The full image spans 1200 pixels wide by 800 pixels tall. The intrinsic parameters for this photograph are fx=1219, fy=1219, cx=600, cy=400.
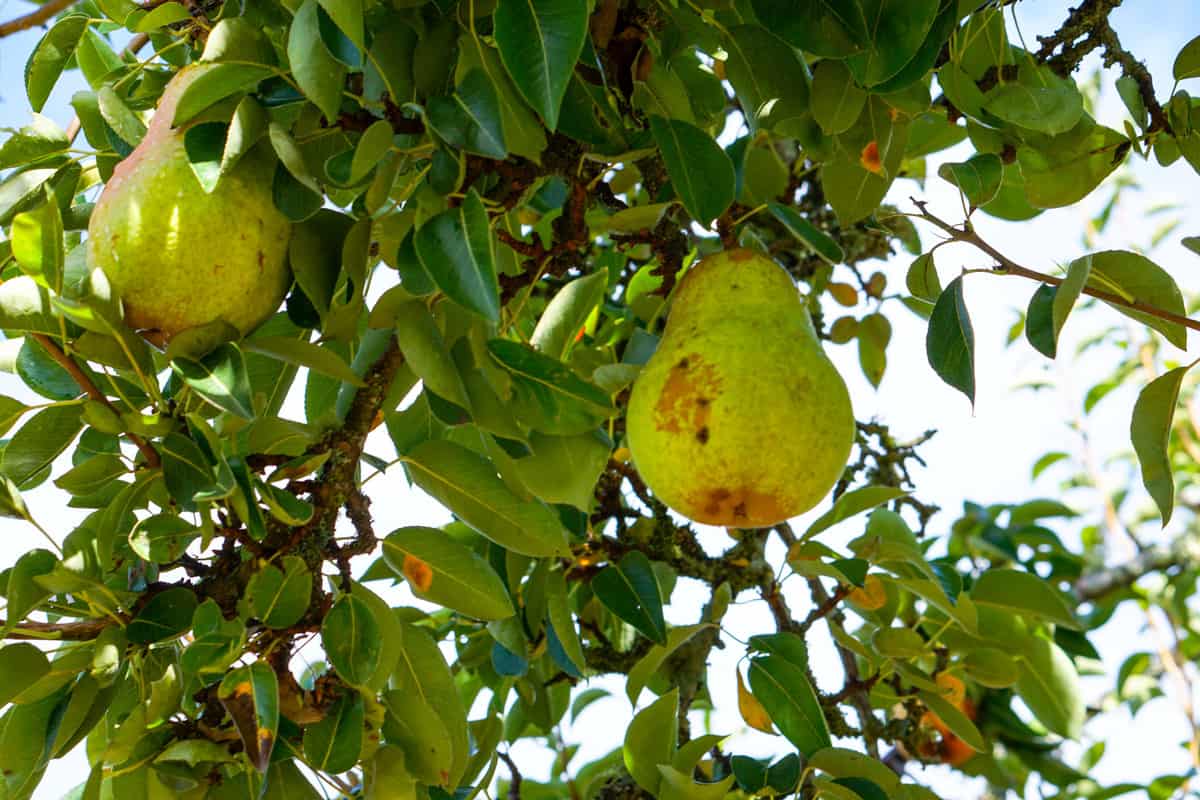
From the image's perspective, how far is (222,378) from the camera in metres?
0.93

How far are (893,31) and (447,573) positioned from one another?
0.61 meters

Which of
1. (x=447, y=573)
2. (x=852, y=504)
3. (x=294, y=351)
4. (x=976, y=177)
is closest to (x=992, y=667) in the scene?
(x=852, y=504)

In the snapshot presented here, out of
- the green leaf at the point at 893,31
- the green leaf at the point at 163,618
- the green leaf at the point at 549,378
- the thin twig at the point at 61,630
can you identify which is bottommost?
the thin twig at the point at 61,630

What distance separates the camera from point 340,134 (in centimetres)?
109

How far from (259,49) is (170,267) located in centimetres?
20

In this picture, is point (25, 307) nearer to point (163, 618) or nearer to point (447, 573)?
point (163, 618)

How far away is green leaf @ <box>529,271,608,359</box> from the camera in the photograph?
112 centimetres

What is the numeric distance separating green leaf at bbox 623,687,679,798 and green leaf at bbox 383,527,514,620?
0.90 feet

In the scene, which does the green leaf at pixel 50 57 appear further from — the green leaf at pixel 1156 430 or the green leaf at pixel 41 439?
the green leaf at pixel 1156 430

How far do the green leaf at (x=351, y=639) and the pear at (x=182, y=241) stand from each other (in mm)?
262

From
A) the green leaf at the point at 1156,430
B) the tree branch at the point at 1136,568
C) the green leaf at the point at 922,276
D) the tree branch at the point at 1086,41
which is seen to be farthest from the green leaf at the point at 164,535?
the tree branch at the point at 1136,568

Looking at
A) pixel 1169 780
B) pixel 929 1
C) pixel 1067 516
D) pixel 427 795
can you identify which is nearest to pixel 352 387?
pixel 427 795

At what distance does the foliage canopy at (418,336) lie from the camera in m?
0.97

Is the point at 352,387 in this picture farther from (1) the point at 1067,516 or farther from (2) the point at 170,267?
(1) the point at 1067,516
